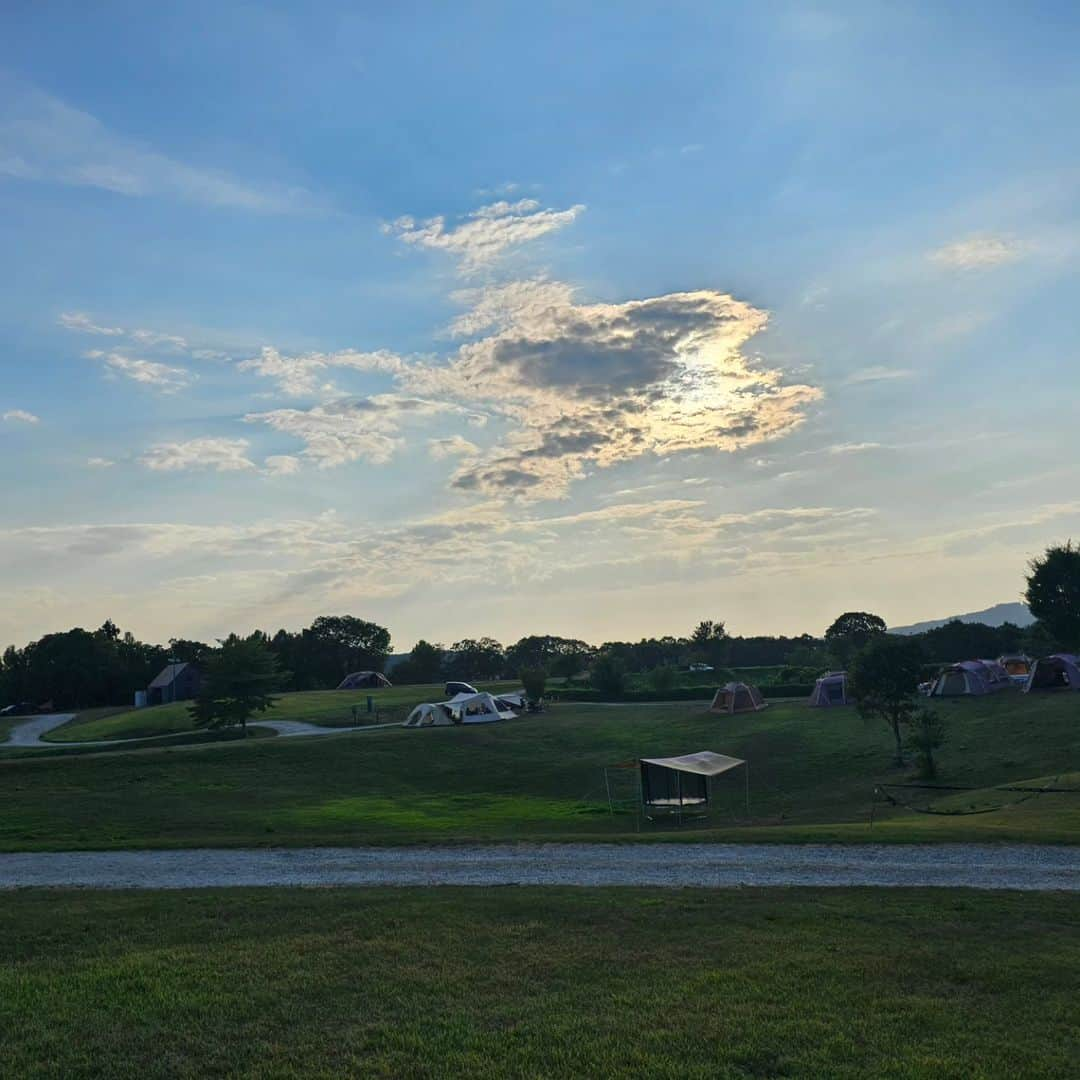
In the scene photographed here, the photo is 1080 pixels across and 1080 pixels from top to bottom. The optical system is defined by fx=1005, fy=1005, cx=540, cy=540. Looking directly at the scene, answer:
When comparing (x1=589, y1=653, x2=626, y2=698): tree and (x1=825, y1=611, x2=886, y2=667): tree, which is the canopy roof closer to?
(x1=589, y1=653, x2=626, y2=698): tree

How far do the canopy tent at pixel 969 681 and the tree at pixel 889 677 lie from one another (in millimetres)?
17115

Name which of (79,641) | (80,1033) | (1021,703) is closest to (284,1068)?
(80,1033)

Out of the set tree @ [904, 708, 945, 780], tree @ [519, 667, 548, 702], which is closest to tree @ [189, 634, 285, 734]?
tree @ [519, 667, 548, 702]

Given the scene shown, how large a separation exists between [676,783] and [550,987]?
27150 mm

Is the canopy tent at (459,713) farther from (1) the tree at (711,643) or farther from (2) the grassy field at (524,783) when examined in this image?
(1) the tree at (711,643)

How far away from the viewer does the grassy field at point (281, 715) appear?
69750 mm

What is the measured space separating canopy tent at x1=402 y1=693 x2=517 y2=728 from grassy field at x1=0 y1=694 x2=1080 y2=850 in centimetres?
321

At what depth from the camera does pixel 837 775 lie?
144ft

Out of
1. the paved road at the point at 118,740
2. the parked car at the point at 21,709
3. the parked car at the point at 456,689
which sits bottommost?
the paved road at the point at 118,740

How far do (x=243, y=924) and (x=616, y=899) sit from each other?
5.72 meters

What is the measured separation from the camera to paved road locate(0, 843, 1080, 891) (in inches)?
715

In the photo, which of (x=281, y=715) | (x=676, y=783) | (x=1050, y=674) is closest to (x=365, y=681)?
(x=281, y=715)

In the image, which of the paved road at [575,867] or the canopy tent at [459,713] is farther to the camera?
the canopy tent at [459,713]

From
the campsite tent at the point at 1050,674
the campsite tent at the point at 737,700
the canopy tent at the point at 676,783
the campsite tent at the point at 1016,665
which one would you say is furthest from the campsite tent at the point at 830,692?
the canopy tent at the point at 676,783
